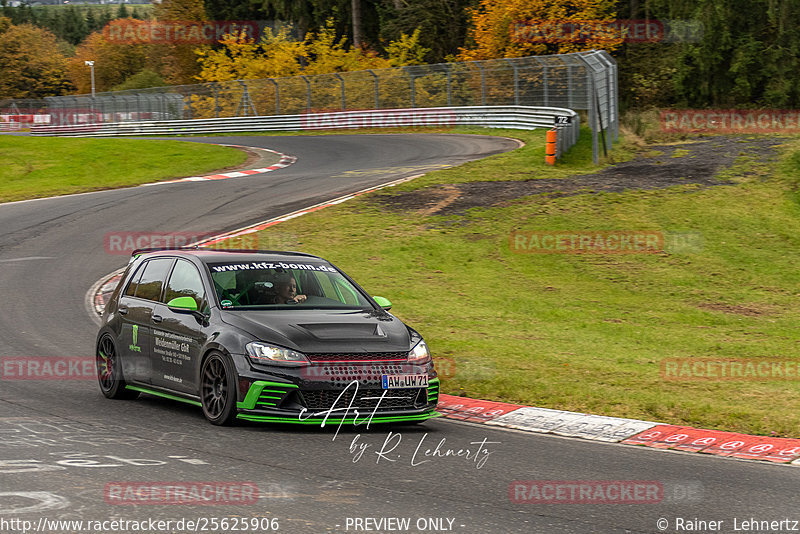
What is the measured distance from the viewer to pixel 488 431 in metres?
8.61

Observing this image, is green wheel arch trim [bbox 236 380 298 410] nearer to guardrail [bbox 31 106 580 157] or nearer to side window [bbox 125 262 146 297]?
side window [bbox 125 262 146 297]

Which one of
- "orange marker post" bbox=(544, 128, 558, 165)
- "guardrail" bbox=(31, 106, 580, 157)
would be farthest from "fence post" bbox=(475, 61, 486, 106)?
"orange marker post" bbox=(544, 128, 558, 165)

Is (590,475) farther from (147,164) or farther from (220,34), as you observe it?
(220,34)

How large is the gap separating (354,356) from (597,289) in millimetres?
10143

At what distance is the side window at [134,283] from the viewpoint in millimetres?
10180

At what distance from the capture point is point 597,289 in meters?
17.6

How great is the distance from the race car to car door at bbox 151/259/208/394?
1 cm

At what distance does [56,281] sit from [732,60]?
43860 millimetres

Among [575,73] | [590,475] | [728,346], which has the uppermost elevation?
[575,73]

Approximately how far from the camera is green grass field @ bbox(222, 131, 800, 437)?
1057 cm

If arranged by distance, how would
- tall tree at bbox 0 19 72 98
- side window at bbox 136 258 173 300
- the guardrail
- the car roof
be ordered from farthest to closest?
tall tree at bbox 0 19 72 98, the guardrail, side window at bbox 136 258 173 300, the car roof

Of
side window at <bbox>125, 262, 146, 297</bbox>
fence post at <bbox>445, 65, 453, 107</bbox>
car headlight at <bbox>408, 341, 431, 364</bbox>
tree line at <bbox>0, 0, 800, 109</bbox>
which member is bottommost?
car headlight at <bbox>408, 341, 431, 364</bbox>

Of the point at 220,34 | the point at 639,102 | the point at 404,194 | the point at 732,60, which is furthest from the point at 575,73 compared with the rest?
the point at 220,34

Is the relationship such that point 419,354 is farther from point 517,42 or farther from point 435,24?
point 435,24
